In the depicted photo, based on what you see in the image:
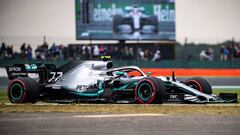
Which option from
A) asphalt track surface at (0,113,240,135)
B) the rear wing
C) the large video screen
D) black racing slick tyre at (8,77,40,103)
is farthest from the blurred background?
asphalt track surface at (0,113,240,135)

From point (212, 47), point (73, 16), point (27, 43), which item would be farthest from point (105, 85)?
point (73, 16)

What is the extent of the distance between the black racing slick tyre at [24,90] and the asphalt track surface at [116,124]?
9.49 ft

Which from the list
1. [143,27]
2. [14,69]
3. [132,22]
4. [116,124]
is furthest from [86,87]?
[143,27]

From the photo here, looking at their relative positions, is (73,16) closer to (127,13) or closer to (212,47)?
(127,13)

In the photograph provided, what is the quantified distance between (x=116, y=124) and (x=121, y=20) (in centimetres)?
2708

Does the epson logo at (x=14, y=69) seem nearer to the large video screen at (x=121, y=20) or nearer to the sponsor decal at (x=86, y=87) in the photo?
the sponsor decal at (x=86, y=87)

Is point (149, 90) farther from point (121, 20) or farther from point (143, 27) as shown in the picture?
point (143, 27)

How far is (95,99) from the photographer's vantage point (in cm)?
1298

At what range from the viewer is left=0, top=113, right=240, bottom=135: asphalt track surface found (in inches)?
301

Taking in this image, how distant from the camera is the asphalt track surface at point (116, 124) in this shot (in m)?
7.64

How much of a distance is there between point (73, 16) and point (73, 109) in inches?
946

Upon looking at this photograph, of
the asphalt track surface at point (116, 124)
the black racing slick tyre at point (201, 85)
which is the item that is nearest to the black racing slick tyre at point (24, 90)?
the asphalt track surface at point (116, 124)

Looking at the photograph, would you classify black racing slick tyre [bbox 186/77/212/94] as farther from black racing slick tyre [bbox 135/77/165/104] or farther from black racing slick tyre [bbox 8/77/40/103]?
black racing slick tyre [bbox 8/77/40/103]

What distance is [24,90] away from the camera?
12.9 meters
